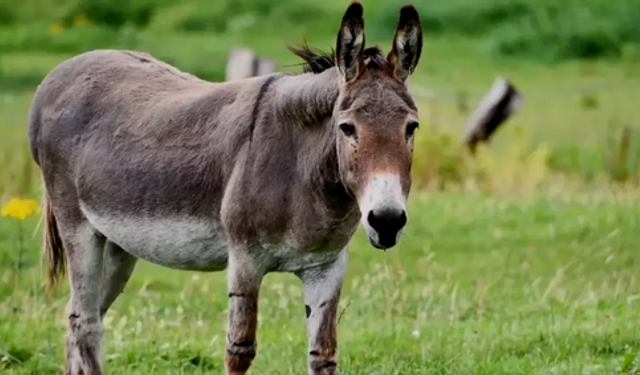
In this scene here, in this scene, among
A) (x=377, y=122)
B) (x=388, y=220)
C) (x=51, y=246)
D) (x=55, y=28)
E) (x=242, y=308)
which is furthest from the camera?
(x=55, y=28)

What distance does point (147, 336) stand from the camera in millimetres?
9078

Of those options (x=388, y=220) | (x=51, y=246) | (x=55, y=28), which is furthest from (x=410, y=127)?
(x=55, y=28)

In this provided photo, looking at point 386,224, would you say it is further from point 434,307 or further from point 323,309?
point 434,307

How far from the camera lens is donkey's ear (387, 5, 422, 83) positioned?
6.08 m

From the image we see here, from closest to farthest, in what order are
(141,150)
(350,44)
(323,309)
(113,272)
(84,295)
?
(350,44) < (323,309) < (141,150) < (84,295) < (113,272)

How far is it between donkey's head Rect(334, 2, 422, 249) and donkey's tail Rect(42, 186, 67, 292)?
2.49m

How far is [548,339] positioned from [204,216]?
8.66ft

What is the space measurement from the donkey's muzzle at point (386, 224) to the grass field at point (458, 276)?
4.88 feet

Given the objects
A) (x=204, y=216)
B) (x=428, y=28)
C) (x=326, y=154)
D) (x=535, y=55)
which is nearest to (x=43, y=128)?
(x=204, y=216)

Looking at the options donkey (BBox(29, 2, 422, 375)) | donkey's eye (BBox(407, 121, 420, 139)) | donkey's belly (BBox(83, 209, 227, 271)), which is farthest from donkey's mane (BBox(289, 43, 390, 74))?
donkey's belly (BBox(83, 209, 227, 271))

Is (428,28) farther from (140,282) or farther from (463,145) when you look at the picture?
(140,282)

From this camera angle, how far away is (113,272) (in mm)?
7934

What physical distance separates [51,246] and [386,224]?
3.01m

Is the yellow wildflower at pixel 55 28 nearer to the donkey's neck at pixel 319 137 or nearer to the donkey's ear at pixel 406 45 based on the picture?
the donkey's neck at pixel 319 137
